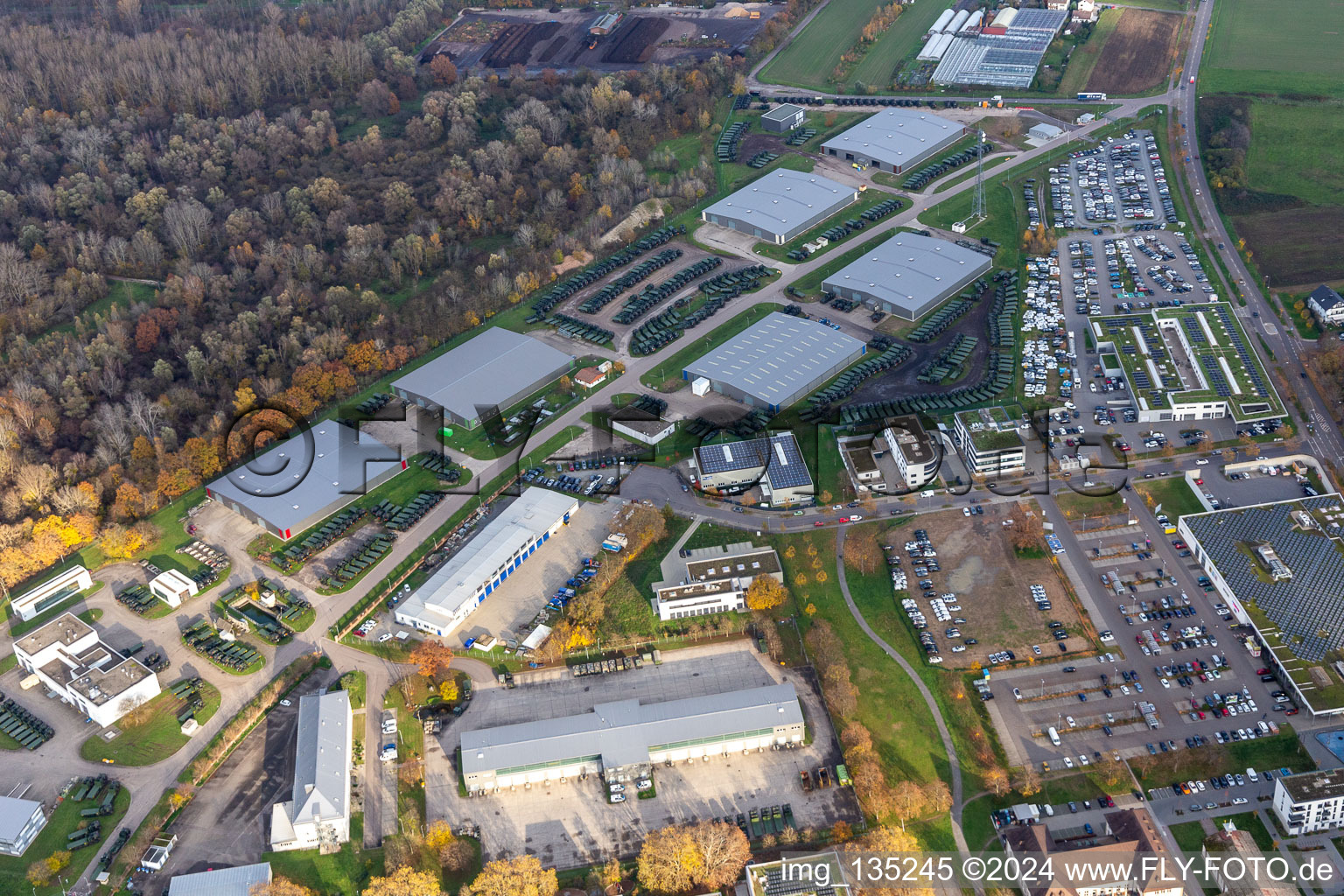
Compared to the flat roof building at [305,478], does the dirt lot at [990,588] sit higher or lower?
higher

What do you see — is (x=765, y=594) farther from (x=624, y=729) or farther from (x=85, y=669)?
(x=85, y=669)

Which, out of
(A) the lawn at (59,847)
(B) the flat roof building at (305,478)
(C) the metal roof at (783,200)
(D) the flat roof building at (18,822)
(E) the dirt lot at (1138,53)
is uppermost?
(E) the dirt lot at (1138,53)

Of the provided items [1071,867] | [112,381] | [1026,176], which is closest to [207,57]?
[112,381]

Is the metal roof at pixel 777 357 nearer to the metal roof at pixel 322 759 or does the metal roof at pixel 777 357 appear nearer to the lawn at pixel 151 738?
the metal roof at pixel 322 759

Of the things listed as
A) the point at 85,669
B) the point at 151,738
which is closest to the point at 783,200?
the point at 85,669

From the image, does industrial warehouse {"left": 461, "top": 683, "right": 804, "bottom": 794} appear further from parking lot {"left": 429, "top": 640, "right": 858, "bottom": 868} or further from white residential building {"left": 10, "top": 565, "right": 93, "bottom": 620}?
white residential building {"left": 10, "top": 565, "right": 93, "bottom": 620}

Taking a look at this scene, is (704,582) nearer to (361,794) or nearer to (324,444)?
(361,794)

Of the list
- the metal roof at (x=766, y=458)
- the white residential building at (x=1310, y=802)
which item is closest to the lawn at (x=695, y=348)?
the metal roof at (x=766, y=458)
